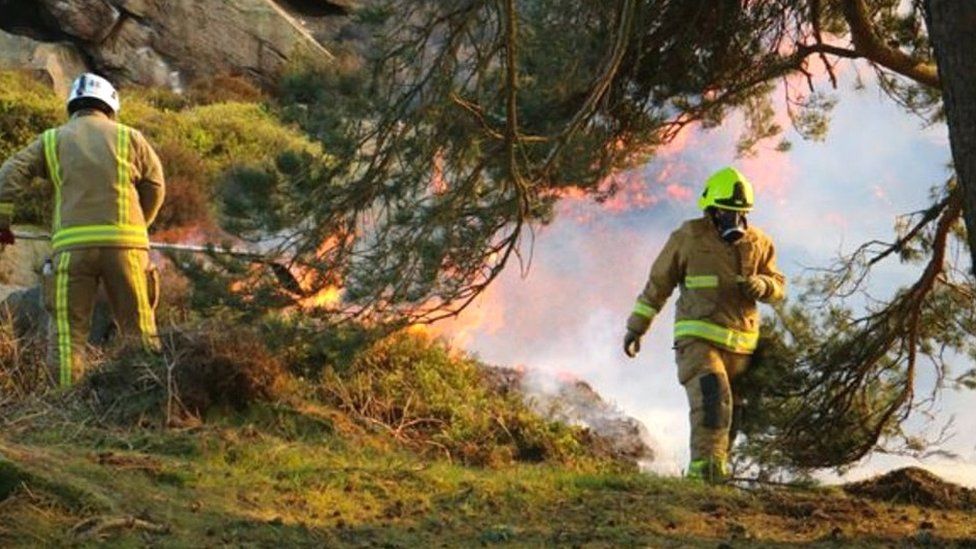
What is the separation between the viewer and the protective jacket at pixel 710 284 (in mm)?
8414

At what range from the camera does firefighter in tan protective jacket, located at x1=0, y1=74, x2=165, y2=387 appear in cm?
870

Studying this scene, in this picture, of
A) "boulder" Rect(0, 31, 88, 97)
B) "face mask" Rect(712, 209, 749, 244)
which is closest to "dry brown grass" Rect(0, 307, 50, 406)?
"face mask" Rect(712, 209, 749, 244)

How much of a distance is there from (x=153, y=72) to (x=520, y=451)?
22.5 meters

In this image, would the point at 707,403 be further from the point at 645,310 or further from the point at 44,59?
the point at 44,59

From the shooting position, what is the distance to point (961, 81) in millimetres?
4422

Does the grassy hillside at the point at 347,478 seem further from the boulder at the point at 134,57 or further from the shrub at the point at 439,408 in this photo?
the boulder at the point at 134,57

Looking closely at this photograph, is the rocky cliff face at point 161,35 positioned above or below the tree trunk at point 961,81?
Result: above

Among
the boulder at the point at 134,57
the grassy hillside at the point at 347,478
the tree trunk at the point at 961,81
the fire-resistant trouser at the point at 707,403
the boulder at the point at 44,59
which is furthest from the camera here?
the boulder at the point at 134,57

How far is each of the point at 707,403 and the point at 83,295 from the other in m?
3.91

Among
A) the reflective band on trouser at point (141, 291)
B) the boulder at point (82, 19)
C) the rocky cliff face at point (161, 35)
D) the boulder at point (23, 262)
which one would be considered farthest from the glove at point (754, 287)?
the boulder at point (82, 19)

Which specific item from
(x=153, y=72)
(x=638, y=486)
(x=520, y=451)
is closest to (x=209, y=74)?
(x=153, y=72)

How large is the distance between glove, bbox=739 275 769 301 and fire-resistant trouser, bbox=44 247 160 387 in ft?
12.0

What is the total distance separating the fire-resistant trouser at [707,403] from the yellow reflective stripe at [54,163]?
13.1ft

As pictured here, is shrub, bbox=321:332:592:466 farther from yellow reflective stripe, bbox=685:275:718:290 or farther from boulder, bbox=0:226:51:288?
boulder, bbox=0:226:51:288
